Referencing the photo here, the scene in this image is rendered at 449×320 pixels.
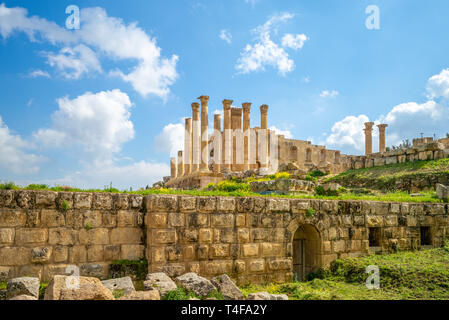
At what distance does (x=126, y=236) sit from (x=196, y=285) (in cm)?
186

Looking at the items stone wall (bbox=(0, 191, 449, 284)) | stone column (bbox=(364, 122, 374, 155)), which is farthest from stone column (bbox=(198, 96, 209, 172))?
stone wall (bbox=(0, 191, 449, 284))

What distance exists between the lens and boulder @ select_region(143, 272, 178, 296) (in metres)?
6.07

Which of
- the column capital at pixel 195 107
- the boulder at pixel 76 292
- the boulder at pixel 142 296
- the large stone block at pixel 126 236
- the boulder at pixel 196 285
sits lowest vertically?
the boulder at pixel 196 285

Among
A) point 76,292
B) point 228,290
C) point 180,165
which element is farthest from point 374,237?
point 180,165

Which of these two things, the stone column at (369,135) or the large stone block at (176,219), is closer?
the large stone block at (176,219)

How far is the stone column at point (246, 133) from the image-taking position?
112 feet

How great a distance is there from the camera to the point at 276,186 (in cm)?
1296

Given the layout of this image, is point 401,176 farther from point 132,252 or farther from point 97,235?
point 97,235

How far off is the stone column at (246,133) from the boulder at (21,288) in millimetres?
29141

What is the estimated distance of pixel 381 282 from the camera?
8.18 m

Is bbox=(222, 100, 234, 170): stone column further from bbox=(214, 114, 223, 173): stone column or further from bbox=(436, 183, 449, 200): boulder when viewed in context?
bbox=(436, 183, 449, 200): boulder

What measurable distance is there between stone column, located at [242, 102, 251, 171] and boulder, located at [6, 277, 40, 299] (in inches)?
1147

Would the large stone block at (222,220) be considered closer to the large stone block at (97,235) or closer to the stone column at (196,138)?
the large stone block at (97,235)

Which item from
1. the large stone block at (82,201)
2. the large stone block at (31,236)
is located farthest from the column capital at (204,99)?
the large stone block at (31,236)
